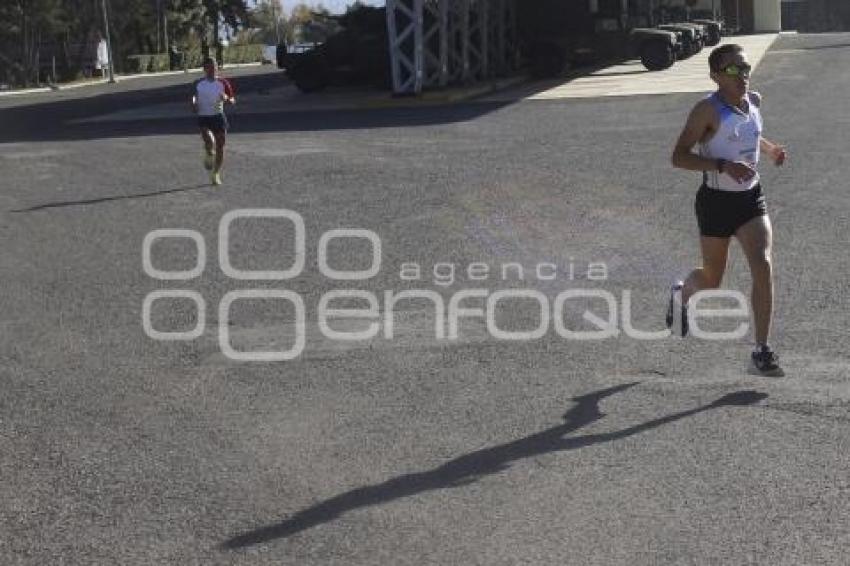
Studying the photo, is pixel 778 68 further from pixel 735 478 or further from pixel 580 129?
pixel 735 478

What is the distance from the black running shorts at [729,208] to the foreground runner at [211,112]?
11.3 meters

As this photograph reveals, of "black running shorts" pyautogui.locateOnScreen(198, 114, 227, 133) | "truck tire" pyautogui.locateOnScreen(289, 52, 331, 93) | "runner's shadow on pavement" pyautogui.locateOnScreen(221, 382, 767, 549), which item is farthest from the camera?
"truck tire" pyautogui.locateOnScreen(289, 52, 331, 93)

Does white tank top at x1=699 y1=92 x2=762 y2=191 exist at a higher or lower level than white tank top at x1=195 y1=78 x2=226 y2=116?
lower

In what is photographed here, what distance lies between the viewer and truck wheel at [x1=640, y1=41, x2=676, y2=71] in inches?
1513

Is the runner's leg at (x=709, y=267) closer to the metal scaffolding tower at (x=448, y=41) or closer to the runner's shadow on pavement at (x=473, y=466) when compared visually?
the runner's shadow on pavement at (x=473, y=466)

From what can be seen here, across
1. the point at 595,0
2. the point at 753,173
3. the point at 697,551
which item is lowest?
the point at 697,551

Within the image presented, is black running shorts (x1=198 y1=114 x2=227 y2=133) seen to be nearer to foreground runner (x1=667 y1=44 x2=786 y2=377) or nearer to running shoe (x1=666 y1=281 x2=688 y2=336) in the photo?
running shoe (x1=666 y1=281 x2=688 y2=336)

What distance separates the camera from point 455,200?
15.3m

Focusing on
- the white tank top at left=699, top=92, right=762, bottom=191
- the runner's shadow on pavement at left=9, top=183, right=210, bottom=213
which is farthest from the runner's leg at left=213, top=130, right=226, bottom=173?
the white tank top at left=699, top=92, right=762, bottom=191

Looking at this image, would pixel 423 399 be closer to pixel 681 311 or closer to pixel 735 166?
pixel 681 311

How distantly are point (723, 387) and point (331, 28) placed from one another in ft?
139

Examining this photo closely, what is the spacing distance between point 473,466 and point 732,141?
2.64 m

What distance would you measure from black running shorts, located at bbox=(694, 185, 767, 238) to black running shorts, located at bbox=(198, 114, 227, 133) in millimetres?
11528

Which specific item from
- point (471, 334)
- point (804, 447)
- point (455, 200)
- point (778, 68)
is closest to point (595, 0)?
point (778, 68)
